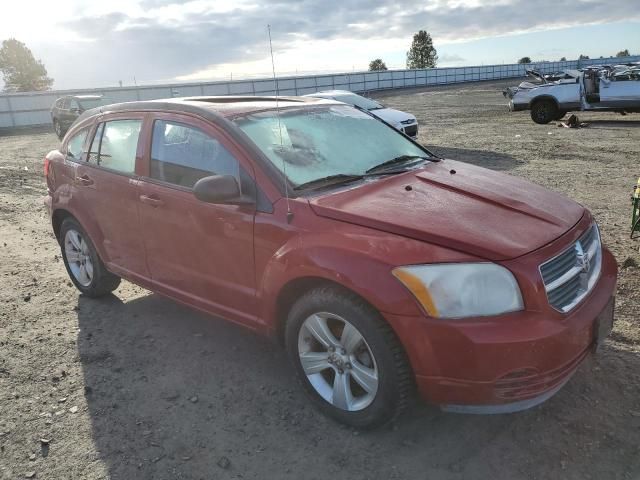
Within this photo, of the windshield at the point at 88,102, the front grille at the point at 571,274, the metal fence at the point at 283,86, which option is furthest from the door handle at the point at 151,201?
the windshield at the point at 88,102

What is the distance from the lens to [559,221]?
2.88 m

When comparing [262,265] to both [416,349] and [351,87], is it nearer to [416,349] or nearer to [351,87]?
[416,349]

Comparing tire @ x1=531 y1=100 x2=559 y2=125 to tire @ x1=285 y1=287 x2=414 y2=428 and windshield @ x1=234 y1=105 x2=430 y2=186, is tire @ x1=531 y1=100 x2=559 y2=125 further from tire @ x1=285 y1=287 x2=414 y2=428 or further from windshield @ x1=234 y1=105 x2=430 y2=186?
tire @ x1=285 y1=287 x2=414 y2=428

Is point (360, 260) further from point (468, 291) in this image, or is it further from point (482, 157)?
point (482, 157)

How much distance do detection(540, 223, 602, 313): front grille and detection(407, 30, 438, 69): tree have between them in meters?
93.9

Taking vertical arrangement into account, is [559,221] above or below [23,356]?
above

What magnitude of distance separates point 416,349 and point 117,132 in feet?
9.83

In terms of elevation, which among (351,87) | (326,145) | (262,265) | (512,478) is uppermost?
(351,87)

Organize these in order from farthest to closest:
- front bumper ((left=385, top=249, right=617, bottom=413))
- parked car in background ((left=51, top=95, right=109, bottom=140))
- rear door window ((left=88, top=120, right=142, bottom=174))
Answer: parked car in background ((left=51, top=95, right=109, bottom=140)) → rear door window ((left=88, top=120, right=142, bottom=174)) → front bumper ((left=385, top=249, right=617, bottom=413))

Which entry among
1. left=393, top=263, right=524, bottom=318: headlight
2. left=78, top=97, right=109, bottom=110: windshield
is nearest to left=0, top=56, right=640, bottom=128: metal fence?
left=78, top=97, right=109, bottom=110: windshield

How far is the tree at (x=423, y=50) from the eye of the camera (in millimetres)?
90875

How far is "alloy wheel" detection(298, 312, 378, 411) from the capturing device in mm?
2758

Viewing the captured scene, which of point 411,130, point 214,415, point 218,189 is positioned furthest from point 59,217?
point 411,130

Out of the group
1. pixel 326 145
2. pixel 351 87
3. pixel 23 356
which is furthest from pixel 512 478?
pixel 351 87
